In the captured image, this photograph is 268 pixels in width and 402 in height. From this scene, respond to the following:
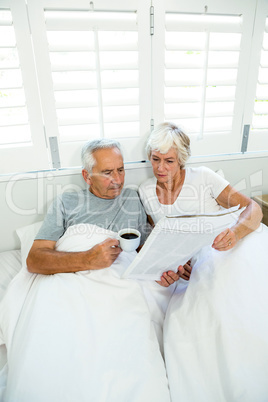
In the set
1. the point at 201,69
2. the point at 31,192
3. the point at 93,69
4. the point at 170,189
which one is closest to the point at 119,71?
the point at 93,69

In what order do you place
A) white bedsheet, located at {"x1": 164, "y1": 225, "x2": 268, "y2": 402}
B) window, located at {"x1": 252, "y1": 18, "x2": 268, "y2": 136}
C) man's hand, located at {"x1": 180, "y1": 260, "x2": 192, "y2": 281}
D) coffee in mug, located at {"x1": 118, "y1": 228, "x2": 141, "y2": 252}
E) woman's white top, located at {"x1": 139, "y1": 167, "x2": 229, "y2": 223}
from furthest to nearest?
1. window, located at {"x1": 252, "y1": 18, "x2": 268, "y2": 136}
2. woman's white top, located at {"x1": 139, "y1": 167, "x2": 229, "y2": 223}
3. man's hand, located at {"x1": 180, "y1": 260, "x2": 192, "y2": 281}
4. coffee in mug, located at {"x1": 118, "y1": 228, "x2": 141, "y2": 252}
5. white bedsheet, located at {"x1": 164, "y1": 225, "x2": 268, "y2": 402}

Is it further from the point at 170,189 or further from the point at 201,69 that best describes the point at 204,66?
the point at 170,189

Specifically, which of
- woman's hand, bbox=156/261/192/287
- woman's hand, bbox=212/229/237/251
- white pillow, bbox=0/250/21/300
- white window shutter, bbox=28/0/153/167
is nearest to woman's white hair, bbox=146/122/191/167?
white window shutter, bbox=28/0/153/167

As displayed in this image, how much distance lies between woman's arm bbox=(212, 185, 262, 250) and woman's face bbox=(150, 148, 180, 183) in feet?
0.88

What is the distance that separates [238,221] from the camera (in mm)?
1118

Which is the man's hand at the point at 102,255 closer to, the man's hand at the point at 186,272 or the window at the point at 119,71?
the man's hand at the point at 186,272

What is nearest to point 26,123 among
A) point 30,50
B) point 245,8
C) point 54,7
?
point 30,50

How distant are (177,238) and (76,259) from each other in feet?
1.44

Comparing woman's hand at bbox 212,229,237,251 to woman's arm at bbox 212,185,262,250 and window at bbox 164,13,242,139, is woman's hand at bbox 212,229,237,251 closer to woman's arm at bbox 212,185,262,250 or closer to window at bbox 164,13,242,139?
woman's arm at bbox 212,185,262,250

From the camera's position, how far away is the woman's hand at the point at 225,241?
1007 millimetres

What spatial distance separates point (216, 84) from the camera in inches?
54.4

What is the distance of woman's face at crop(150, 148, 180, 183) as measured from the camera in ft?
3.87

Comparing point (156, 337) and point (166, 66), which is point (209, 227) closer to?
point (156, 337)

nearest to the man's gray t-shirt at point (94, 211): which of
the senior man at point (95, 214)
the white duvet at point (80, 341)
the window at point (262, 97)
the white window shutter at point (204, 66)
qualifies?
the senior man at point (95, 214)
